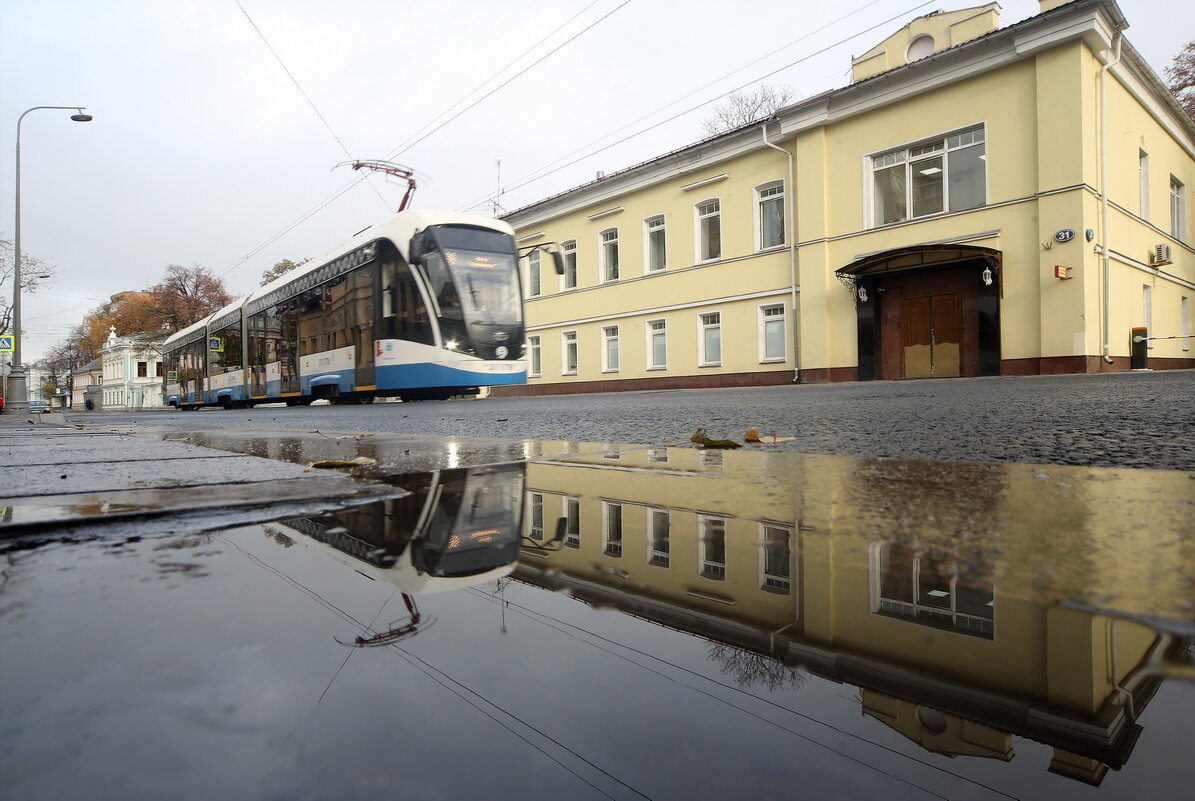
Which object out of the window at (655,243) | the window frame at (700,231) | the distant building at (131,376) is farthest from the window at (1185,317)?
the distant building at (131,376)

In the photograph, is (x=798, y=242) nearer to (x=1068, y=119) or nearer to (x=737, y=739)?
(x=1068, y=119)

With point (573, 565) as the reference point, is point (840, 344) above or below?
above

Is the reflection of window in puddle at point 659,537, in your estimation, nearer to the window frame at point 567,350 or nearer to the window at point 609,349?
the window at point 609,349

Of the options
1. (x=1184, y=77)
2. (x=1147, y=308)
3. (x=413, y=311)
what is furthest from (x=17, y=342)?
(x=1184, y=77)

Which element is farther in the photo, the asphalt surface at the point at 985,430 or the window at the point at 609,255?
the window at the point at 609,255

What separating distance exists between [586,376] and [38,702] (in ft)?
74.5

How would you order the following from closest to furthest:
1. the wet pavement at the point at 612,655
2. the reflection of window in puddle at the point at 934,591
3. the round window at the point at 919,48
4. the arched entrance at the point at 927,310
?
the wet pavement at the point at 612,655
the reflection of window in puddle at the point at 934,591
the arched entrance at the point at 927,310
the round window at the point at 919,48

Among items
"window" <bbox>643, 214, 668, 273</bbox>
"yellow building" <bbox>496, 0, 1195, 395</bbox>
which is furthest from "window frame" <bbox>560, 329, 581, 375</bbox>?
"window" <bbox>643, 214, 668, 273</bbox>

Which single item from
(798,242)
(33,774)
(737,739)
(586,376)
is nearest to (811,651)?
(737,739)

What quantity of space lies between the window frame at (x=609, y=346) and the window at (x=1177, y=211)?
1516 cm

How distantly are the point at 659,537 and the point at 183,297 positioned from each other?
52723 millimetres

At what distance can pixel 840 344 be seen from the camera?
643 inches

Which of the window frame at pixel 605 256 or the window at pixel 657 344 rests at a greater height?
the window frame at pixel 605 256

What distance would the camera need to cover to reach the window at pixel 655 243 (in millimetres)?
21359
